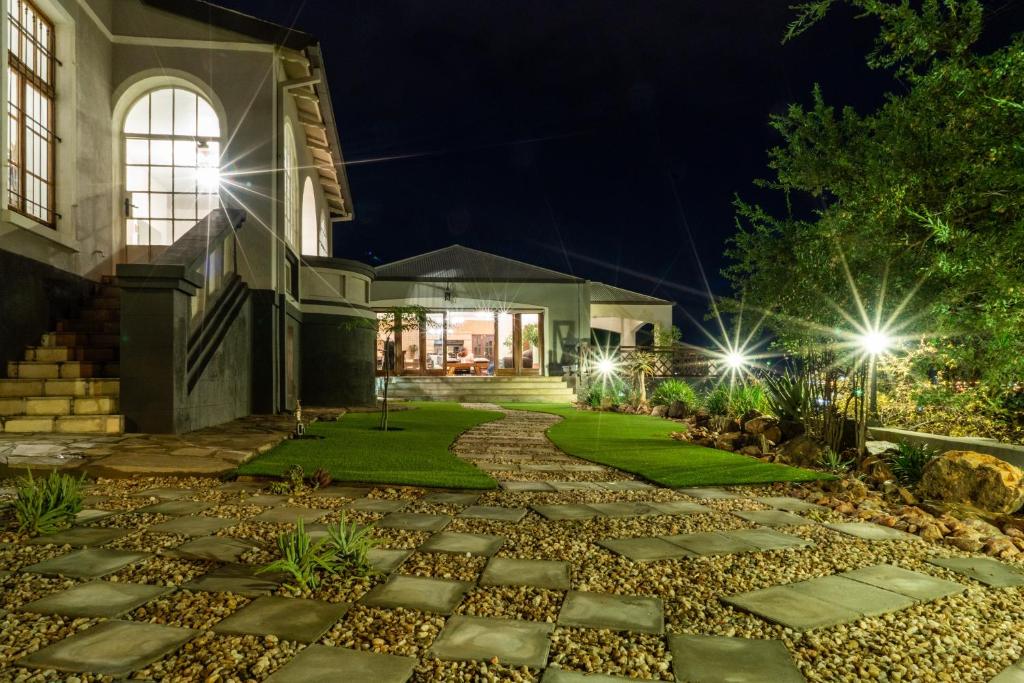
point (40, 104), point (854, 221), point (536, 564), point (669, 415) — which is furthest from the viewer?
point (669, 415)

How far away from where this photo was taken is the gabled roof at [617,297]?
26031 millimetres

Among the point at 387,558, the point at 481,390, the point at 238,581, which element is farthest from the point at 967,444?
the point at 481,390

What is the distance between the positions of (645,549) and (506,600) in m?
1.13

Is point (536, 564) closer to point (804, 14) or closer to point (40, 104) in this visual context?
point (804, 14)

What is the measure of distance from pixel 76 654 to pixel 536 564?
193cm

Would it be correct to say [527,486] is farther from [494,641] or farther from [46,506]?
[46,506]

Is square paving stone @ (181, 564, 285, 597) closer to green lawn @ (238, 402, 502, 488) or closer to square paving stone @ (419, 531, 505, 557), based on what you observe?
square paving stone @ (419, 531, 505, 557)

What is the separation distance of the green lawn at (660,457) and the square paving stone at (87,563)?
166 inches

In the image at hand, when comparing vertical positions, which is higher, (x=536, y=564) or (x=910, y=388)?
(x=910, y=388)

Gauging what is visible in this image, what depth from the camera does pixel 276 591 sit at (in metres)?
2.68

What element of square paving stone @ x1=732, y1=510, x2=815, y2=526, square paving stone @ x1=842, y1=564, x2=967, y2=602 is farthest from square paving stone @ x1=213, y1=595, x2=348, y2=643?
square paving stone @ x1=732, y1=510, x2=815, y2=526

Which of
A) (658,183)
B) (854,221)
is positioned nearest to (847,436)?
(854,221)

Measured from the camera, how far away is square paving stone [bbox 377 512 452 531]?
3857 mm

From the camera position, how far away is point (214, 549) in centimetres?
322
